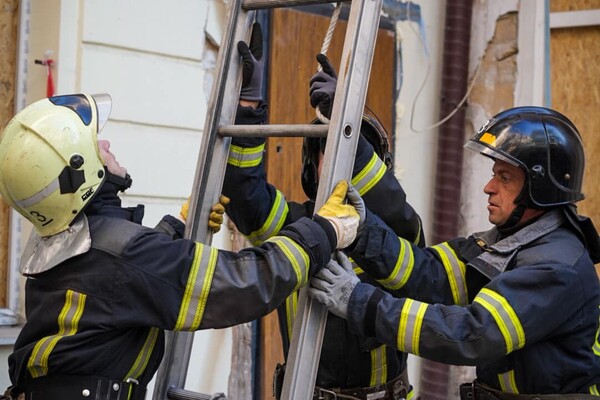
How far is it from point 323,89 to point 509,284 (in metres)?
0.83

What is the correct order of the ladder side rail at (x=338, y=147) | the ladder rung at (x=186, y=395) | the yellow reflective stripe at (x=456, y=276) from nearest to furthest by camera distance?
the ladder side rail at (x=338, y=147) < the ladder rung at (x=186, y=395) < the yellow reflective stripe at (x=456, y=276)

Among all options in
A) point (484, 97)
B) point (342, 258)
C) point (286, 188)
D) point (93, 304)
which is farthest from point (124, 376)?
point (484, 97)

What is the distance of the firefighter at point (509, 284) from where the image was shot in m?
2.81

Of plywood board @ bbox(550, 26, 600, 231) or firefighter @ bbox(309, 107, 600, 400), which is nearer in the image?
firefighter @ bbox(309, 107, 600, 400)

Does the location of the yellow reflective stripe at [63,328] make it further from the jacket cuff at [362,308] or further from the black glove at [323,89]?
the black glove at [323,89]

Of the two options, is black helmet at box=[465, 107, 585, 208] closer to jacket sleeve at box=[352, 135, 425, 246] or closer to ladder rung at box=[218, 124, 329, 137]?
jacket sleeve at box=[352, 135, 425, 246]

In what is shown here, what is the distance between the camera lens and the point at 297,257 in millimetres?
2695

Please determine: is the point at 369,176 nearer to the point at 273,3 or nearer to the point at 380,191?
the point at 380,191

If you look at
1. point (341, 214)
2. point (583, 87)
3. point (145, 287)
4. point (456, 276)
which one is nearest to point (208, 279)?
point (145, 287)

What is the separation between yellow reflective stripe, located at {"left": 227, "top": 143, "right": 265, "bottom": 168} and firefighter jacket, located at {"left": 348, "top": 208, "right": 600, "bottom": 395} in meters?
0.47

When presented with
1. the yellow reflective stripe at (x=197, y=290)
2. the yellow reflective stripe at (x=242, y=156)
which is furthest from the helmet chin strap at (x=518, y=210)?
the yellow reflective stripe at (x=197, y=290)

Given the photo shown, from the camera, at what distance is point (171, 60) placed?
15.9ft

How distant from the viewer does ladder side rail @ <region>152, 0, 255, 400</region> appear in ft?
10.1

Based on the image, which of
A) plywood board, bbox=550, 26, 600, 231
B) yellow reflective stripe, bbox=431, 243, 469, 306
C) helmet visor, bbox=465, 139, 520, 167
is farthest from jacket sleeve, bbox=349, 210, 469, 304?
plywood board, bbox=550, 26, 600, 231
